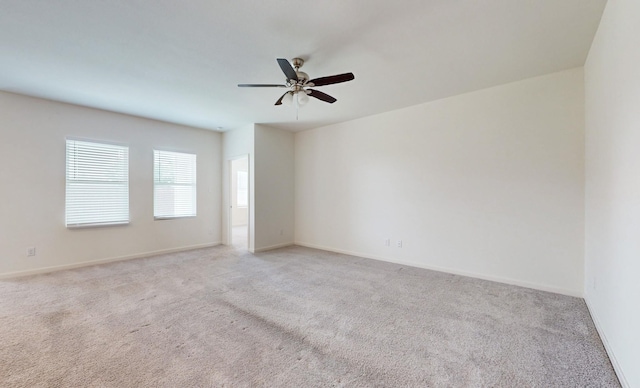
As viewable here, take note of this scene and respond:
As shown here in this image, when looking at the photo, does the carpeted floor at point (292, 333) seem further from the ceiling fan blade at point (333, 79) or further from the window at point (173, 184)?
the ceiling fan blade at point (333, 79)

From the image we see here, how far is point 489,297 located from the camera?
298cm

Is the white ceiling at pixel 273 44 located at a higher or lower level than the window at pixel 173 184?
higher

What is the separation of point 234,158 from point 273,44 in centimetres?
366

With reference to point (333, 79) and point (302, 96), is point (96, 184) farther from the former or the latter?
point (333, 79)

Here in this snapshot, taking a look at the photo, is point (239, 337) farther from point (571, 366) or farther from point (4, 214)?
point (4, 214)

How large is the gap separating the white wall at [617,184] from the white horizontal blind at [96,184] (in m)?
6.21

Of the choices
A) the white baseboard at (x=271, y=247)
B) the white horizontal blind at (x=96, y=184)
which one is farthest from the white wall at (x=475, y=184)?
the white horizontal blind at (x=96, y=184)

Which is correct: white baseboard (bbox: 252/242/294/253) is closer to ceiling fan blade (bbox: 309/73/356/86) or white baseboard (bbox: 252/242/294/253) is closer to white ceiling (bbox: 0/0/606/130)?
white ceiling (bbox: 0/0/606/130)

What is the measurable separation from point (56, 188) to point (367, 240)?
514 cm

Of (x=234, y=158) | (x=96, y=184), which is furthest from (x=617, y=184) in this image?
(x=96, y=184)

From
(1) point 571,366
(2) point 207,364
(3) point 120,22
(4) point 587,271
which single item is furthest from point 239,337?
(4) point 587,271

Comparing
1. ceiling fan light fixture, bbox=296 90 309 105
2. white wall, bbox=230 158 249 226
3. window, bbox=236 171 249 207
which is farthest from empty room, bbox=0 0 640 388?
window, bbox=236 171 249 207

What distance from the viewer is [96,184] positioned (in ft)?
14.4

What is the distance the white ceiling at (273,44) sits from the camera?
6.64 feet
